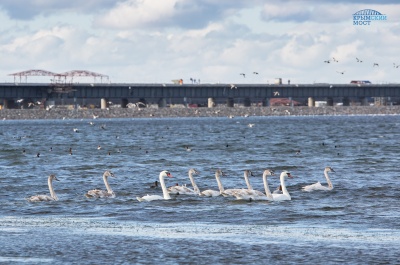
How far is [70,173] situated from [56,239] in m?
26.9

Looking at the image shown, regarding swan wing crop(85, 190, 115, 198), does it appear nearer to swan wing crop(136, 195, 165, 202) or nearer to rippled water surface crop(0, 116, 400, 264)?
rippled water surface crop(0, 116, 400, 264)

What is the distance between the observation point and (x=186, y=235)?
28.1 m

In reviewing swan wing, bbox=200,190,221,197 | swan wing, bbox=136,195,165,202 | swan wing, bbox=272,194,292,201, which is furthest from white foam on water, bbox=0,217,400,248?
swan wing, bbox=200,190,221,197

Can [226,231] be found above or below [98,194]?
above

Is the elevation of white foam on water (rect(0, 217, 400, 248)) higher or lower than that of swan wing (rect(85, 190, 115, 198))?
higher

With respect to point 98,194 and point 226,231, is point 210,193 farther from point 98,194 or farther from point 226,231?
point 226,231

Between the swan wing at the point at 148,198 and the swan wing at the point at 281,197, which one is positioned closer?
the swan wing at the point at 281,197

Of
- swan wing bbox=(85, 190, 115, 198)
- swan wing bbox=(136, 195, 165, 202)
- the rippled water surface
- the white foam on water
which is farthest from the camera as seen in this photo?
swan wing bbox=(85, 190, 115, 198)

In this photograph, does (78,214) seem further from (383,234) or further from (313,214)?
(383,234)

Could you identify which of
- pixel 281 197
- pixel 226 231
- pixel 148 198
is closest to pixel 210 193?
pixel 148 198

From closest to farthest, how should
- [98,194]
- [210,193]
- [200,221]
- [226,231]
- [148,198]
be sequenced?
[226,231]
[200,221]
[148,198]
[98,194]
[210,193]

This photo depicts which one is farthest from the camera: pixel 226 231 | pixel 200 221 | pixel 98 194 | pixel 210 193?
pixel 210 193

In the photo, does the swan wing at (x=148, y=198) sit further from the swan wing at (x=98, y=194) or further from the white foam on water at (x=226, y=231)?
the white foam on water at (x=226, y=231)

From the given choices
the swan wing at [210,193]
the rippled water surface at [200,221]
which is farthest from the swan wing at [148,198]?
the swan wing at [210,193]
